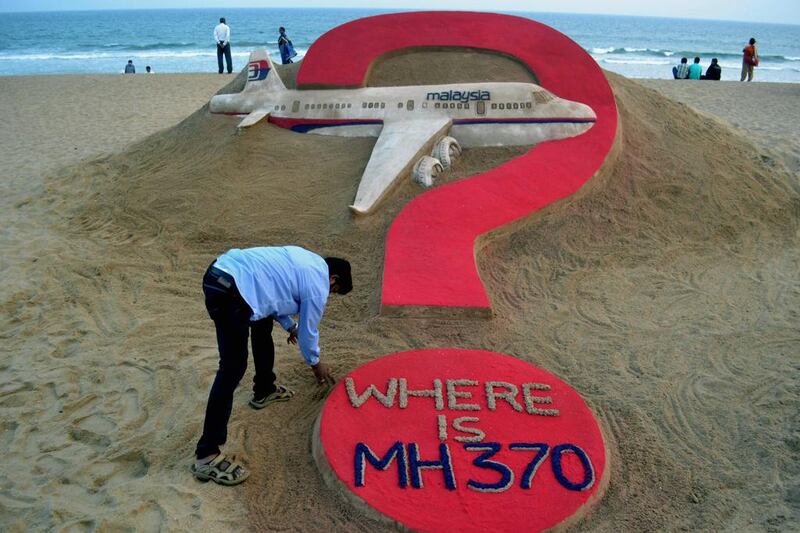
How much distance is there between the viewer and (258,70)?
28.8ft

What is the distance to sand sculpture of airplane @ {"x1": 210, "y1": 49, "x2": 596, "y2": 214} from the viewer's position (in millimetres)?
7383

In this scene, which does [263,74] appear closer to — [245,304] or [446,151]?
[446,151]

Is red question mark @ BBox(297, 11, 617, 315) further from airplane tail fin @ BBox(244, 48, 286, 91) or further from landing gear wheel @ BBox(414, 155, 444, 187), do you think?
airplane tail fin @ BBox(244, 48, 286, 91)

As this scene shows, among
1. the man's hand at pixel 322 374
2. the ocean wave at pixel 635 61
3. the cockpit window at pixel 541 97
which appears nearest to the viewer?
the man's hand at pixel 322 374

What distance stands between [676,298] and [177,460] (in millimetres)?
4636

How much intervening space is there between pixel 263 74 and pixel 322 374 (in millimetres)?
5752

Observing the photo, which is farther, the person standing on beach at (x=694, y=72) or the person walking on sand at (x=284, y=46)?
the person standing on beach at (x=694, y=72)

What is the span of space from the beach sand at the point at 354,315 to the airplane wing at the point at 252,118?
12 cm

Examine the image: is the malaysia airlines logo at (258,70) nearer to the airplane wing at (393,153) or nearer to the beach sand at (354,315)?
the beach sand at (354,315)

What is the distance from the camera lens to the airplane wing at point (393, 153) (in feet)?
23.0

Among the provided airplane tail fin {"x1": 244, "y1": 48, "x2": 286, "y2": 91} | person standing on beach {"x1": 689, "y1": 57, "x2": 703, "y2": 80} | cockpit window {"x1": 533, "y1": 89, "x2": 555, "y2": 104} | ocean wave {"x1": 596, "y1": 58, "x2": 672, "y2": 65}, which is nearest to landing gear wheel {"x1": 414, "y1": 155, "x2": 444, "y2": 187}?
cockpit window {"x1": 533, "y1": 89, "x2": 555, "y2": 104}

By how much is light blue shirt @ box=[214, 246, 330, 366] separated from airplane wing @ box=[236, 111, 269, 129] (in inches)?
197

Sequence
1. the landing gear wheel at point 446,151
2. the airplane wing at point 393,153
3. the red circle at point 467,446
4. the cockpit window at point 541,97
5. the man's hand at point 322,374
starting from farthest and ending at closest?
the cockpit window at point 541,97, the landing gear wheel at point 446,151, the airplane wing at point 393,153, the man's hand at point 322,374, the red circle at point 467,446

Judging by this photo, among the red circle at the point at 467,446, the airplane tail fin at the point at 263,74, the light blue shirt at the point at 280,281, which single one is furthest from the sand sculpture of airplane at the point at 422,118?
the light blue shirt at the point at 280,281
